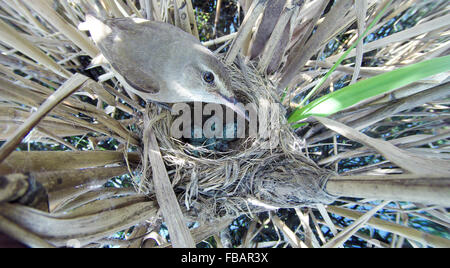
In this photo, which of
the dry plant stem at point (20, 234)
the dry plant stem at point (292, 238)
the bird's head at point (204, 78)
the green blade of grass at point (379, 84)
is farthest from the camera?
the dry plant stem at point (292, 238)

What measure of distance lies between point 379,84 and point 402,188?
1.23ft

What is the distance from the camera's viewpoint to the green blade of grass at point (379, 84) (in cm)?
78

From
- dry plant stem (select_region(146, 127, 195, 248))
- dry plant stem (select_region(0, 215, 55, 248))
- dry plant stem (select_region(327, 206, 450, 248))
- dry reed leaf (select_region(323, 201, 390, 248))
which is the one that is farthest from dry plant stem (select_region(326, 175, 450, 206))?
dry plant stem (select_region(0, 215, 55, 248))

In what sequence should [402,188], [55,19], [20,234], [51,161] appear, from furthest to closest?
[55,19] → [51,161] → [402,188] → [20,234]

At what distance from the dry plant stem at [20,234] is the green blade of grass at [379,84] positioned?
0.98 meters

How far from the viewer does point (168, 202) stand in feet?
3.22

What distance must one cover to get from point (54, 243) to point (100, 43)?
93 centimetres

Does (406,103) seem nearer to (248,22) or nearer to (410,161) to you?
(410,161)

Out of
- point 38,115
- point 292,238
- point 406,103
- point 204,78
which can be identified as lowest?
point 292,238

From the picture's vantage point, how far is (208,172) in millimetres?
1186

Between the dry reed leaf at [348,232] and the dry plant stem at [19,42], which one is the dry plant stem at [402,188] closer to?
the dry reed leaf at [348,232]

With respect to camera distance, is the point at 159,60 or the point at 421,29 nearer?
Result: the point at 421,29

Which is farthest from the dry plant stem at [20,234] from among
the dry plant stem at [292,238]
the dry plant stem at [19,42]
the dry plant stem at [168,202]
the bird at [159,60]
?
the dry plant stem at [292,238]

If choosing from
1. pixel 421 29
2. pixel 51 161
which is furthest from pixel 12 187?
pixel 421 29
